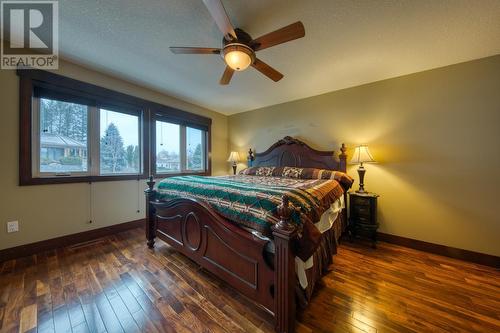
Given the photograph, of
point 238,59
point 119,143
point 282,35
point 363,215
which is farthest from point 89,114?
point 363,215

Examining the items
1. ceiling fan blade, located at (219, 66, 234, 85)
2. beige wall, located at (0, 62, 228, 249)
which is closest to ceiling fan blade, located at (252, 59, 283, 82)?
ceiling fan blade, located at (219, 66, 234, 85)

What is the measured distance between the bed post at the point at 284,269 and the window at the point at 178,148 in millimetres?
2882

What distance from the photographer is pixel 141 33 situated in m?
1.77

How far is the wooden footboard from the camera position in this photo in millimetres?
1090

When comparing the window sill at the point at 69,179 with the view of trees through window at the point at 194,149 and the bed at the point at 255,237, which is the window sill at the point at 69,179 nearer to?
the bed at the point at 255,237

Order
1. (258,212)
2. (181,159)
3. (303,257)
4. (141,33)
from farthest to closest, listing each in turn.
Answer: (181,159), (141,33), (258,212), (303,257)

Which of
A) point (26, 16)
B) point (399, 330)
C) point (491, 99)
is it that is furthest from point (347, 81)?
point (26, 16)

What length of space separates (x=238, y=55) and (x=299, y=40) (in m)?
0.72

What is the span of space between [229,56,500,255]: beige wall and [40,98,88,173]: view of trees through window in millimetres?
3813

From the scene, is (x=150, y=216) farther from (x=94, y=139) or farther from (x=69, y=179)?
(x=94, y=139)

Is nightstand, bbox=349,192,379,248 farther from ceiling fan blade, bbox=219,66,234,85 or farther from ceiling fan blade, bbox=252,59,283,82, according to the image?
ceiling fan blade, bbox=219,66,234,85

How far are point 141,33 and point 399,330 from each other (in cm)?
322

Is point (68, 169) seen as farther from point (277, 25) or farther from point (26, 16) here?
point (277, 25)

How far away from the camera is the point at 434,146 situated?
2316mm
